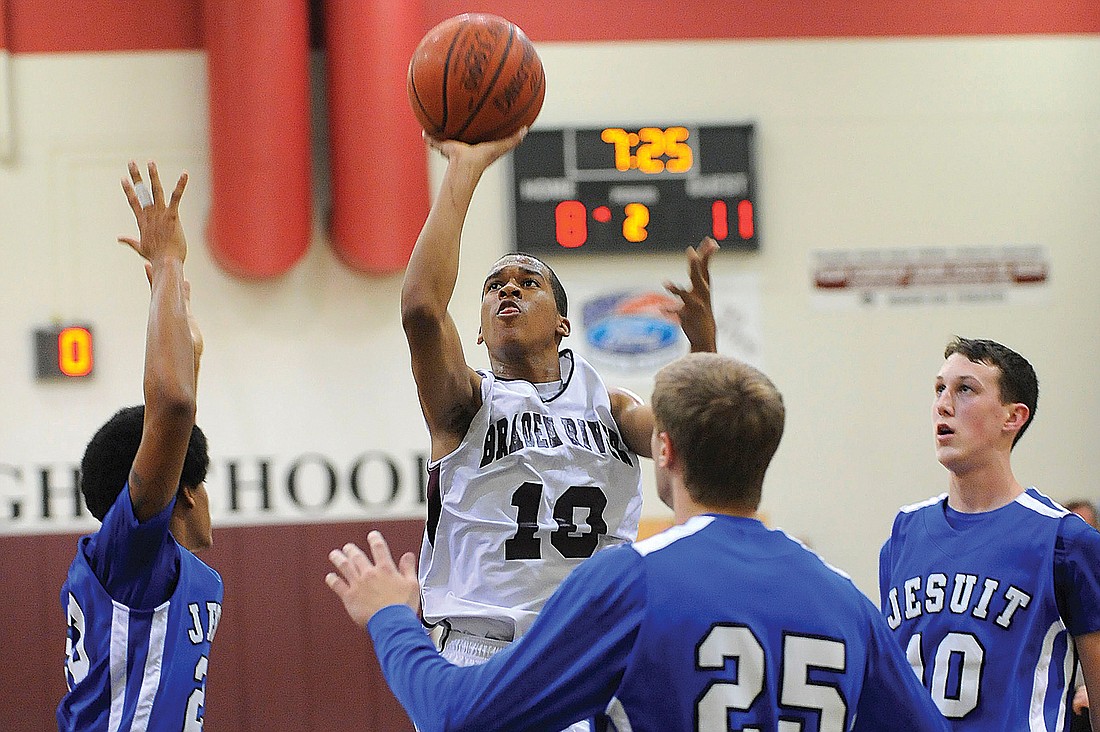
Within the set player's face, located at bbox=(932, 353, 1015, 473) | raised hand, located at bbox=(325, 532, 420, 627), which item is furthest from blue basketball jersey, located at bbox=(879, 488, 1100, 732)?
raised hand, located at bbox=(325, 532, 420, 627)

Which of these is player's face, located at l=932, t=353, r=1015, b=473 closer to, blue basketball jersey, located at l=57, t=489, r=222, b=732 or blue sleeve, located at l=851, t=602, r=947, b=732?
blue sleeve, located at l=851, t=602, r=947, b=732

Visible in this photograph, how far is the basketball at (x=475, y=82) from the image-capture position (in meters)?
3.20

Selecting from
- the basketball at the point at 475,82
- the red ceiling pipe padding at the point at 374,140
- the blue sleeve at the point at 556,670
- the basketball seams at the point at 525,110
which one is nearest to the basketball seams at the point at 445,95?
the basketball at the point at 475,82

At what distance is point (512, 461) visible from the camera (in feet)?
10.4

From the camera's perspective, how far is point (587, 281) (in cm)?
685

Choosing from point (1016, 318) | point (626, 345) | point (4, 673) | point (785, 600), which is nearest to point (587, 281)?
point (626, 345)

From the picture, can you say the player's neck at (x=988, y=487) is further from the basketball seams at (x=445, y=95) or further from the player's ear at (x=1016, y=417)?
the basketball seams at (x=445, y=95)

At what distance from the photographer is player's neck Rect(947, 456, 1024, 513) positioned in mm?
3332

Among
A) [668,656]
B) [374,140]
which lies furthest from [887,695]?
[374,140]

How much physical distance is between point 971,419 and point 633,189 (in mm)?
3663

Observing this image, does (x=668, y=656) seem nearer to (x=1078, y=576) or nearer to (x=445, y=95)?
(x=1078, y=576)

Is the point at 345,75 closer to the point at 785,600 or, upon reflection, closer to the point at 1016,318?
the point at 1016,318

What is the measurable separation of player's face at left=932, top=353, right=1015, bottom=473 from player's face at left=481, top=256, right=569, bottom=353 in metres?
1.13

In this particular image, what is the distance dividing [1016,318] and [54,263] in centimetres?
552
